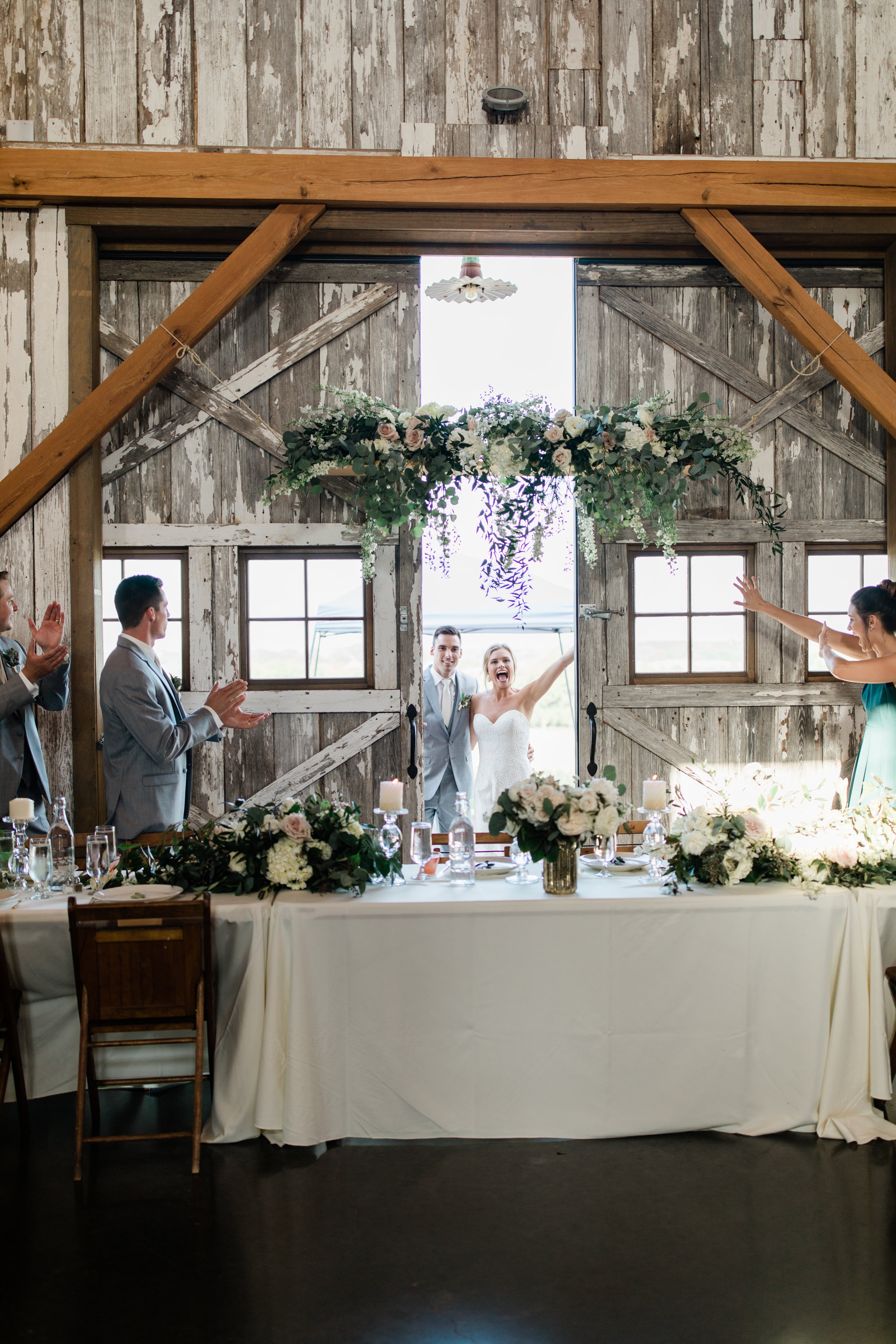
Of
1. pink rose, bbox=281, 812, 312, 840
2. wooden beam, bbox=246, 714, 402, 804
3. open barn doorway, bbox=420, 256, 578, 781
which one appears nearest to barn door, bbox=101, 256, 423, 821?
wooden beam, bbox=246, 714, 402, 804

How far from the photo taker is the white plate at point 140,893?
136 inches

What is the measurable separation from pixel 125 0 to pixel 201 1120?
5161 mm

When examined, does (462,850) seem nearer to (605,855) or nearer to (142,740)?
(605,855)

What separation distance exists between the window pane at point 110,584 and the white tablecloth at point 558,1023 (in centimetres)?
274

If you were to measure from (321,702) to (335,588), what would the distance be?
2.14ft

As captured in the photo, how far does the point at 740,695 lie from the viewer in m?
5.73

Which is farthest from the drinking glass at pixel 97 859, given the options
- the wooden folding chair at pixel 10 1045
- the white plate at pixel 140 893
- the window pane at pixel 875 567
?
the window pane at pixel 875 567

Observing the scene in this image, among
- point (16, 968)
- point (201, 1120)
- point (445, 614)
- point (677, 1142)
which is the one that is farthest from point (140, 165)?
point (445, 614)

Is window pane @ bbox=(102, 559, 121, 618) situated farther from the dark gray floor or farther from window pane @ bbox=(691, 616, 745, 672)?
window pane @ bbox=(691, 616, 745, 672)

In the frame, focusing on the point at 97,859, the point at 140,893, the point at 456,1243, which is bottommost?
the point at 456,1243

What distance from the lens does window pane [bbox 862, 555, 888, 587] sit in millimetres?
5824

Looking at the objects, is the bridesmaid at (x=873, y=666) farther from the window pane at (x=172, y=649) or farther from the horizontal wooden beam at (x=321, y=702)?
the window pane at (x=172, y=649)

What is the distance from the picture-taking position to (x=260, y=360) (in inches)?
218

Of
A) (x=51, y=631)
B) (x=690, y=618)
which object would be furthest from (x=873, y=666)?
(x=51, y=631)
